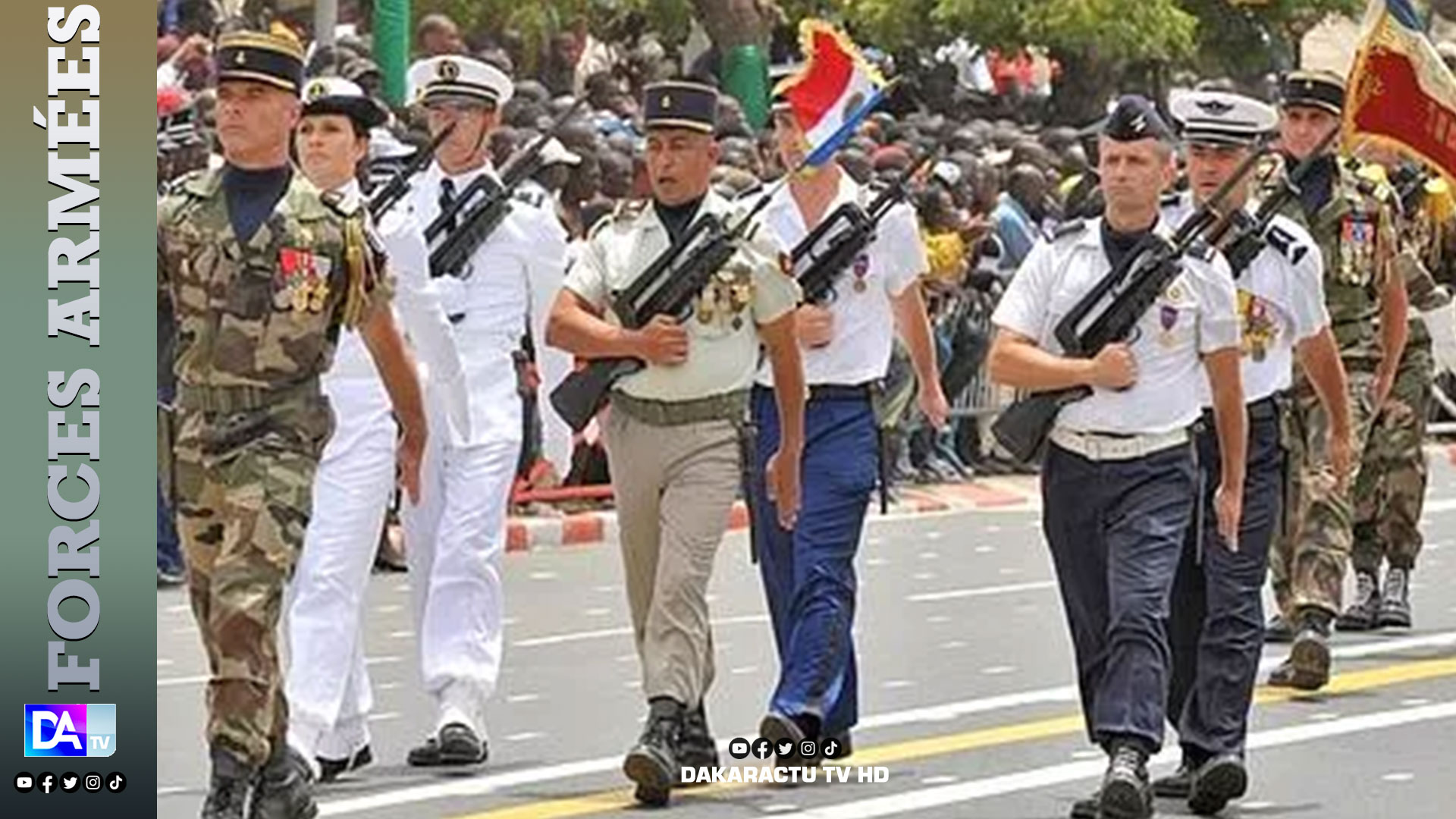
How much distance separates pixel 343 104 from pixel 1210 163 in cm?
254

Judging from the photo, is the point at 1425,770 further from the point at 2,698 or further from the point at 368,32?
the point at 368,32

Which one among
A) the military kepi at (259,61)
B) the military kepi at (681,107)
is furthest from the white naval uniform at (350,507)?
the military kepi at (259,61)

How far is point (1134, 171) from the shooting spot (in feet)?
36.2

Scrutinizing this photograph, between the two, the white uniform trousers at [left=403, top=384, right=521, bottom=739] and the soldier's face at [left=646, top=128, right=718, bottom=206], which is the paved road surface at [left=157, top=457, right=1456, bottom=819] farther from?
the soldier's face at [left=646, top=128, right=718, bottom=206]

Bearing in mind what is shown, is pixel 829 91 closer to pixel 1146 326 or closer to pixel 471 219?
pixel 471 219

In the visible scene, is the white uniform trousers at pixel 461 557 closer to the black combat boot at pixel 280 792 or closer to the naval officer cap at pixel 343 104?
the naval officer cap at pixel 343 104

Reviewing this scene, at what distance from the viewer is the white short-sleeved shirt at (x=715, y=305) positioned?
11539 millimetres

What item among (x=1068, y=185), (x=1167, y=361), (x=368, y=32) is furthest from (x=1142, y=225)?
(x=368, y=32)

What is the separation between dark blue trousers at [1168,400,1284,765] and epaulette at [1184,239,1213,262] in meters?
0.67

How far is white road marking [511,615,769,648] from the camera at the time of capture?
15875 millimetres

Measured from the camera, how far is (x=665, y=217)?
11.6 metres

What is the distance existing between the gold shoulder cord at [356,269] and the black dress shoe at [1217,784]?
2.71 meters

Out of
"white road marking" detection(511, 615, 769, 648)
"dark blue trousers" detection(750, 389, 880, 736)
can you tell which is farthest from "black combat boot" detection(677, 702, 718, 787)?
"white road marking" detection(511, 615, 769, 648)

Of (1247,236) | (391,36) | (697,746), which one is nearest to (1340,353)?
(1247,236)
